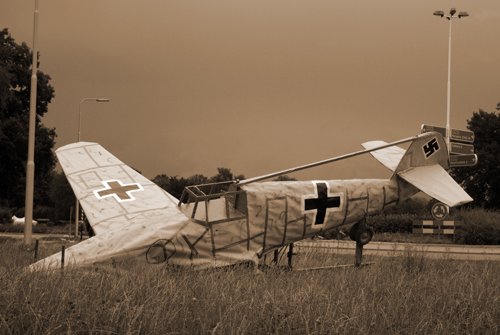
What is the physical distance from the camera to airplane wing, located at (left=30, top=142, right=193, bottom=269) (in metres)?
9.62

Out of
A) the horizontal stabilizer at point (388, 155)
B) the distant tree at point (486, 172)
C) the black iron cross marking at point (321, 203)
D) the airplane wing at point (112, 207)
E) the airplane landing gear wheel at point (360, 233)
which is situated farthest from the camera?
the distant tree at point (486, 172)

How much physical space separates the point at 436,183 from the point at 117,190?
6.01 metres

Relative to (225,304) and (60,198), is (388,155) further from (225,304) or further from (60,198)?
(60,198)

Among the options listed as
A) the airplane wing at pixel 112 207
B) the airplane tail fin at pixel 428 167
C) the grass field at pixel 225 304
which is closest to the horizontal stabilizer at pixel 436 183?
the airplane tail fin at pixel 428 167

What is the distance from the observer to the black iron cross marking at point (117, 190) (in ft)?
44.8

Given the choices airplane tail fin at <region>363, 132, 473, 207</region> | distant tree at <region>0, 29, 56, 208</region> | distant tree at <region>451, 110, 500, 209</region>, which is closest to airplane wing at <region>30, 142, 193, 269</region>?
airplane tail fin at <region>363, 132, 473, 207</region>

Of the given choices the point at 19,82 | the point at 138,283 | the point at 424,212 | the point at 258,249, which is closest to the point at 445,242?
the point at 424,212

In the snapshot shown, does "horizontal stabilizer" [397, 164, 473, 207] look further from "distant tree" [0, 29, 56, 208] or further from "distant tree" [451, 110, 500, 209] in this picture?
"distant tree" [451, 110, 500, 209]

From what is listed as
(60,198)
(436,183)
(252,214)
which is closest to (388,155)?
(436,183)

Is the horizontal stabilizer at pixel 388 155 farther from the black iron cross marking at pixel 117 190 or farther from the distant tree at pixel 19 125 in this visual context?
the distant tree at pixel 19 125

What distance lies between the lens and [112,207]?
1320 cm

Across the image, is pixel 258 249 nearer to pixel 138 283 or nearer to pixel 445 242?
pixel 138 283

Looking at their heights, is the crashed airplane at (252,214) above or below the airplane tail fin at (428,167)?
below

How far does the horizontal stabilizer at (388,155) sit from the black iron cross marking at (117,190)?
4.51 metres
